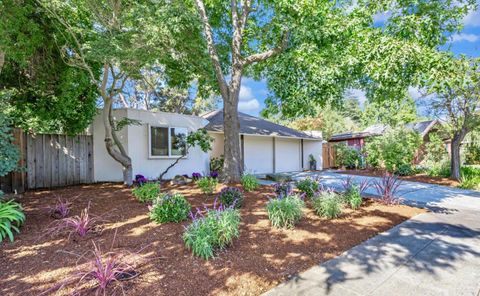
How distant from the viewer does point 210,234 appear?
11.8ft

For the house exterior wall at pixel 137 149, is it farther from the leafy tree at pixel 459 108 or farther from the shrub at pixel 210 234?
the leafy tree at pixel 459 108

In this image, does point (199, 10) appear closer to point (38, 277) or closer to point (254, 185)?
point (254, 185)

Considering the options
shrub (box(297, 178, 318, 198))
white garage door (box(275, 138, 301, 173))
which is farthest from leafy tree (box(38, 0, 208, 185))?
white garage door (box(275, 138, 301, 173))

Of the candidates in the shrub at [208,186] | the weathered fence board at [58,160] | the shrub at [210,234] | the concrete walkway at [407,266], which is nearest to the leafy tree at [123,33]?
the weathered fence board at [58,160]

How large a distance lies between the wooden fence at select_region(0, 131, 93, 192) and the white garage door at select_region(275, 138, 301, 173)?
10.2 metres

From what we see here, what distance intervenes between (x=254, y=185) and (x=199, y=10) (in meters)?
5.80

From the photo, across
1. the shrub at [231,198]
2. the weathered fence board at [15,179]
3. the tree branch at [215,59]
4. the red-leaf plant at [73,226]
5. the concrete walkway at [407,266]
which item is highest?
the tree branch at [215,59]

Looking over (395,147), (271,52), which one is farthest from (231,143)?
(395,147)

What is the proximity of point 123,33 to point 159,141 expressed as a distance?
15.1ft

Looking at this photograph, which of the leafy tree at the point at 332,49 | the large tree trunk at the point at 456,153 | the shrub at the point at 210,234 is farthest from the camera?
the large tree trunk at the point at 456,153

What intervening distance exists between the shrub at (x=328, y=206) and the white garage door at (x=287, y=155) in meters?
10.4

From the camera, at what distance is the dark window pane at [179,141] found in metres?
10.9

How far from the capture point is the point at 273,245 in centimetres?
388

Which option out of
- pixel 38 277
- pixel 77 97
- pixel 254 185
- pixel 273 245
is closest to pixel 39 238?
pixel 38 277
